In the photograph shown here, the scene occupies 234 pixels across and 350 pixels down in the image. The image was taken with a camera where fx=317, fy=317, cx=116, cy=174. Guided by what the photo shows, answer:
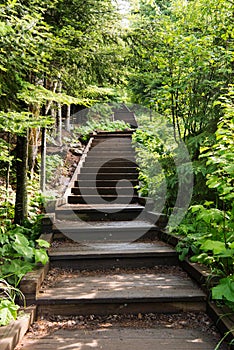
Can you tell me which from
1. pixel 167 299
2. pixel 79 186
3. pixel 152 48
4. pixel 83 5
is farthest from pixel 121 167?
pixel 167 299

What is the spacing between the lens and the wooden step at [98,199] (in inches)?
221

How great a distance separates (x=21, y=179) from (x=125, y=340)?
2.43m

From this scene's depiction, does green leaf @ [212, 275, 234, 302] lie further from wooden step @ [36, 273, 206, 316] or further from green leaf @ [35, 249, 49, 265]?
green leaf @ [35, 249, 49, 265]

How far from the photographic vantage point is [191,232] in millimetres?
3367

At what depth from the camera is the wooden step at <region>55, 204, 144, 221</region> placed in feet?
15.2

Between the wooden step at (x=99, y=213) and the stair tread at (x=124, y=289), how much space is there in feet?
5.40

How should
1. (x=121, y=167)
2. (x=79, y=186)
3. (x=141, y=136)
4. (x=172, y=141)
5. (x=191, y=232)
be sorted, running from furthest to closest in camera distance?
(x=141, y=136) < (x=121, y=167) < (x=79, y=186) < (x=172, y=141) < (x=191, y=232)

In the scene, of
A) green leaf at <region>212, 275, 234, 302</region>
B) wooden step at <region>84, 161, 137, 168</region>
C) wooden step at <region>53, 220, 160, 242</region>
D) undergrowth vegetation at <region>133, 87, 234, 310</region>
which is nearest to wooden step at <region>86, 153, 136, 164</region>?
wooden step at <region>84, 161, 137, 168</region>

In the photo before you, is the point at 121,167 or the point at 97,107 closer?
the point at 121,167

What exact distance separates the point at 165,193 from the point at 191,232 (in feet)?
3.37

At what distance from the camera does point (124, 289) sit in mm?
2666

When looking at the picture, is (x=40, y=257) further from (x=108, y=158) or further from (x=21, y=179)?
(x=108, y=158)

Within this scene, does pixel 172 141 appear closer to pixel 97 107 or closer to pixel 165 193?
pixel 165 193

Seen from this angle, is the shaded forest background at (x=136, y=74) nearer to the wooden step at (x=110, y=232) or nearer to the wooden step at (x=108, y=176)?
the wooden step at (x=110, y=232)
